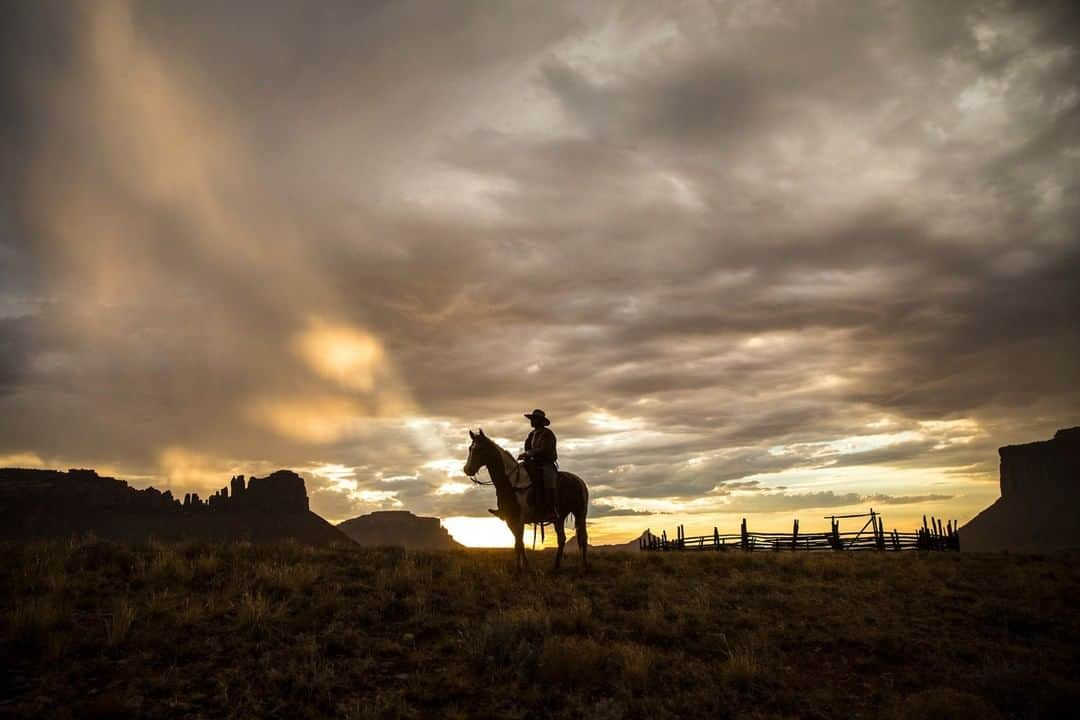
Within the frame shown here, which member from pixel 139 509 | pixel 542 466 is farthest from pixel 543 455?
pixel 139 509

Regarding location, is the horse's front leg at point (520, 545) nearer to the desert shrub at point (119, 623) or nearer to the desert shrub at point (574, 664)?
the desert shrub at point (574, 664)

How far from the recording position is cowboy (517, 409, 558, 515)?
53.0 feet

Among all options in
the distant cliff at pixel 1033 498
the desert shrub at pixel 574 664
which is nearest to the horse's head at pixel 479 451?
the desert shrub at pixel 574 664

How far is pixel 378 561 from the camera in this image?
545 inches

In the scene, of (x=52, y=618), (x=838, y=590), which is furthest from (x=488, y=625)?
(x=838, y=590)

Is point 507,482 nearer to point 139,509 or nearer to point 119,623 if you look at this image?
point 119,623

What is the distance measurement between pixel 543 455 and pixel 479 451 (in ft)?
5.71

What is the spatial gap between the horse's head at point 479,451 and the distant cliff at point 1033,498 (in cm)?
16665

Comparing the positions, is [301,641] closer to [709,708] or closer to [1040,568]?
[709,708]

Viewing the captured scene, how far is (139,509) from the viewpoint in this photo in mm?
142750

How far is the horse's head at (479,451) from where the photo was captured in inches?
612

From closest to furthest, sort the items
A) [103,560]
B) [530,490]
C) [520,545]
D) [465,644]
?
[465,644] → [103,560] → [520,545] → [530,490]

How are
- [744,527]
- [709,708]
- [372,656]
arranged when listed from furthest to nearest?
[744,527]
[372,656]
[709,708]

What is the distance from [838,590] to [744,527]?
2610 centimetres
